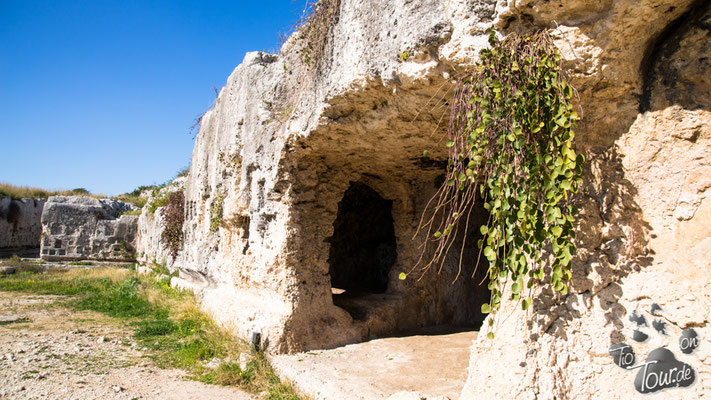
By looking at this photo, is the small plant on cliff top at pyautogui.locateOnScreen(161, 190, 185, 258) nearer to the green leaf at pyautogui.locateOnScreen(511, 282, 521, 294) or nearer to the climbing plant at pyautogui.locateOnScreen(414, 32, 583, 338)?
the climbing plant at pyautogui.locateOnScreen(414, 32, 583, 338)

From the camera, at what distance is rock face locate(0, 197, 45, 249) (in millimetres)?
19531

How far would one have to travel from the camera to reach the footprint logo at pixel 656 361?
224cm

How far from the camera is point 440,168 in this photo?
616 cm

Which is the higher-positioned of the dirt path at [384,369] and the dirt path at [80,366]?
the dirt path at [384,369]

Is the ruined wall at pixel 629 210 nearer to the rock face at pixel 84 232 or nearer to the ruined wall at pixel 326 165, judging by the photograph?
the ruined wall at pixel 326 165

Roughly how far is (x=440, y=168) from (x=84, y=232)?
16.0m

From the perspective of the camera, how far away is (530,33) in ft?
9.01

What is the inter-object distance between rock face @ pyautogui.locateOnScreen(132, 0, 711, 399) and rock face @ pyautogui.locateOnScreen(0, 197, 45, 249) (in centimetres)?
1790

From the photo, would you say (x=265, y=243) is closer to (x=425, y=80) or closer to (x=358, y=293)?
(x=358, y=293)

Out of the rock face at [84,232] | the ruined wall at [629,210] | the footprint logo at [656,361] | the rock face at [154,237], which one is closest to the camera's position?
the footprint logo at [656,361]

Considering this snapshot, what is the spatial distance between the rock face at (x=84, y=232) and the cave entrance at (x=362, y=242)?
11.6m

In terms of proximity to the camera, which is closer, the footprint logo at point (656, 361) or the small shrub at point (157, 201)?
the footprint logo at point (656, 361)

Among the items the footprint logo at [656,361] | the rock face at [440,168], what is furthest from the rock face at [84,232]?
the footprint logo at [656,361]

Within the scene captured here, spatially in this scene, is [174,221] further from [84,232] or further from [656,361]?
[656,361]
